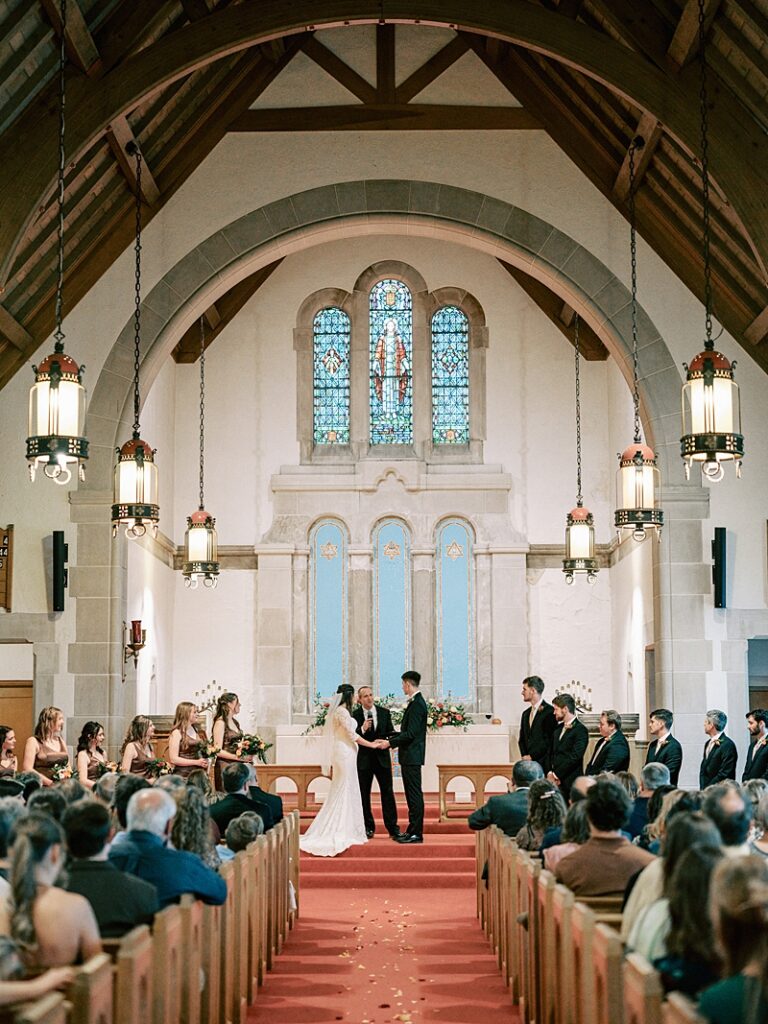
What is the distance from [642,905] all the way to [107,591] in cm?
868

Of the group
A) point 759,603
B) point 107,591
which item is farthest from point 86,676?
point 759,603

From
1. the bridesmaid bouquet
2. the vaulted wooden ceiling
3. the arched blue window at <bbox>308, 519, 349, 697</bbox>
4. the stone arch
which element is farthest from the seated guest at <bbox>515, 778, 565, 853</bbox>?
the arched blue window at <bbox>308, 519, 349, 697</bbox>

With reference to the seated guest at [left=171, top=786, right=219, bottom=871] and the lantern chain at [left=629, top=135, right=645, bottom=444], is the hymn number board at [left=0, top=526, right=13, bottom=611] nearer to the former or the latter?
the lantern chain at [left=629, top=135, right=645, bottom=444]

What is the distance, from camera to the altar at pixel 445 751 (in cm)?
1375

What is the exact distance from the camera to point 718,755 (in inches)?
363

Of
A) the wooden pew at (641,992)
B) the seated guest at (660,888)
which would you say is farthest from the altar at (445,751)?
the wooden pew at (641,992)

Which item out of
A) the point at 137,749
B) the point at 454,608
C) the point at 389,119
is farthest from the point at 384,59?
the point at 137,749

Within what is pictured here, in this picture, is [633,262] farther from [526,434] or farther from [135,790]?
[135,790]

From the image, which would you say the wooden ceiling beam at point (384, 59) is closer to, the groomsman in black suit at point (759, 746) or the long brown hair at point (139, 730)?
the long brown hair at point (139, 730)

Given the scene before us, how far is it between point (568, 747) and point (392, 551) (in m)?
7.59

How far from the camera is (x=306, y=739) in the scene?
14.2m

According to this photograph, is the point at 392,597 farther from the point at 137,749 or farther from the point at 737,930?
the point at 737,930

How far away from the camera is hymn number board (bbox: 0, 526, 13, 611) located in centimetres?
1202

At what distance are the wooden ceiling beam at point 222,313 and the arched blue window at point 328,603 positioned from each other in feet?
8.85
